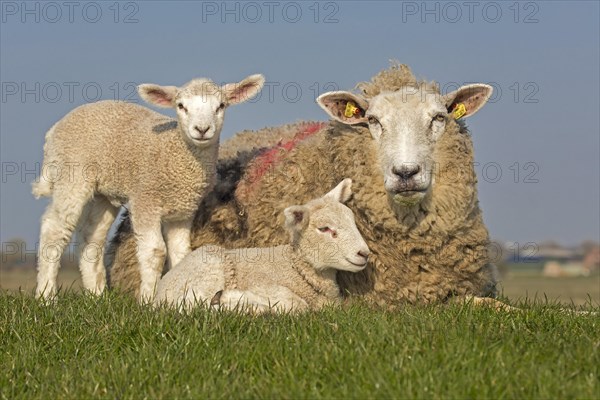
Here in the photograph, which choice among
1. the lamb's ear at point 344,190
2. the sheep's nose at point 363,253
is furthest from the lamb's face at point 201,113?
Answer: the sheep's nose at point 363,253

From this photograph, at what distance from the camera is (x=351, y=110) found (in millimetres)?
7480

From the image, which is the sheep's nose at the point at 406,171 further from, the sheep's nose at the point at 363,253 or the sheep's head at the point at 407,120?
the sheep's nose at the point at 363,253

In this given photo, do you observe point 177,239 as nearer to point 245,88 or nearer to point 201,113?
point 201,113

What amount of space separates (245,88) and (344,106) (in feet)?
3.19

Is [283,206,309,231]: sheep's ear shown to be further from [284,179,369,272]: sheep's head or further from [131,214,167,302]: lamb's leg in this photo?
[131,214,167,302]: lamb's leg

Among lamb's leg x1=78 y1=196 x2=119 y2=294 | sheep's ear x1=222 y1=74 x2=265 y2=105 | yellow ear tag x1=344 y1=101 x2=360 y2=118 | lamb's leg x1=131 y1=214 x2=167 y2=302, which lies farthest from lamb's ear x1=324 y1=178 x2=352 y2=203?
lamb's leg x1=78 y1=196 x2=119 y2=294

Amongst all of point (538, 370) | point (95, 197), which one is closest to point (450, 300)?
point (538, 370)

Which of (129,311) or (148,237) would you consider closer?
(129,311)

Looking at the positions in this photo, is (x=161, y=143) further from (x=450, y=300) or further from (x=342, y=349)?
(x=342, y=349)

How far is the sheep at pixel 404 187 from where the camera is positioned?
7.02 m

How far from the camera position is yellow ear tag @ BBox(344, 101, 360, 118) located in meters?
7.48

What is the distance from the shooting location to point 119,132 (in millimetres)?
8117

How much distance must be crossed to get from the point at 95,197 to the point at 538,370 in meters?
5.08

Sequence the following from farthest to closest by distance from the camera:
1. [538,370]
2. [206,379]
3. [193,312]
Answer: [193,312]
[206,379]
[538,370]
